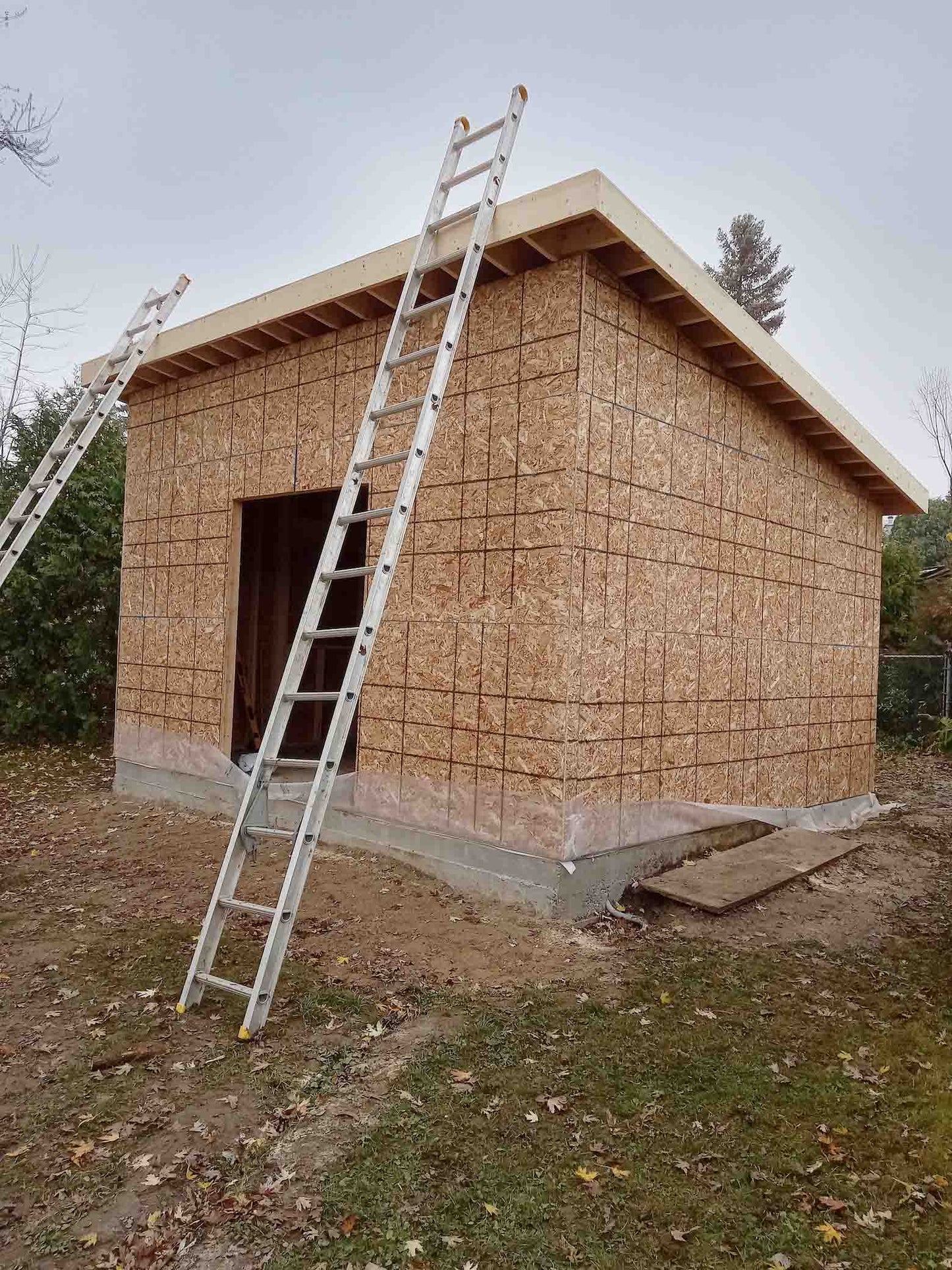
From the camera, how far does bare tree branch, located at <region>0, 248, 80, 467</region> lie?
19.1 meters

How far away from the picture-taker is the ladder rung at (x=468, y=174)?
521 cm

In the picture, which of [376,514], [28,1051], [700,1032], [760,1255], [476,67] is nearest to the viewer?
[760,1255]

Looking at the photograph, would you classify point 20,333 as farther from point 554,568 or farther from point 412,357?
point 554,568

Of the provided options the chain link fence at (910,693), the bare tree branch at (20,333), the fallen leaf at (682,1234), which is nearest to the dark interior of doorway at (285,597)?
the fallen leaf at (682,1234)

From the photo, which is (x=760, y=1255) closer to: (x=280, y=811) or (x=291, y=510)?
(x=280, y=811)

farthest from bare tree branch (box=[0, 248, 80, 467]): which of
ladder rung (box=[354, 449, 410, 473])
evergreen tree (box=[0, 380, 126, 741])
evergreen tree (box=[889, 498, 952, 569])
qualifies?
evergreen tree (box=[889, 498, 952, 569])

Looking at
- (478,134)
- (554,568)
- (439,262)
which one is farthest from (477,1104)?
(478,134)

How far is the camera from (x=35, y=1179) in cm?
310

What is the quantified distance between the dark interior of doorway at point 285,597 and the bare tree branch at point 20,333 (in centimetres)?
910

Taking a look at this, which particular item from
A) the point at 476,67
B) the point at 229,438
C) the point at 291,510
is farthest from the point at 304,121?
the point at 229,438

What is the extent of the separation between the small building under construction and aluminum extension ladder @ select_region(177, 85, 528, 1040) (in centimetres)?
59

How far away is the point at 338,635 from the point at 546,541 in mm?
2013

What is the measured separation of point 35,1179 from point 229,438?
6.58 m

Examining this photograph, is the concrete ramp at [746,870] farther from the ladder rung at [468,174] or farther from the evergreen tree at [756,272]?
the evergreen tree at [756,272]
